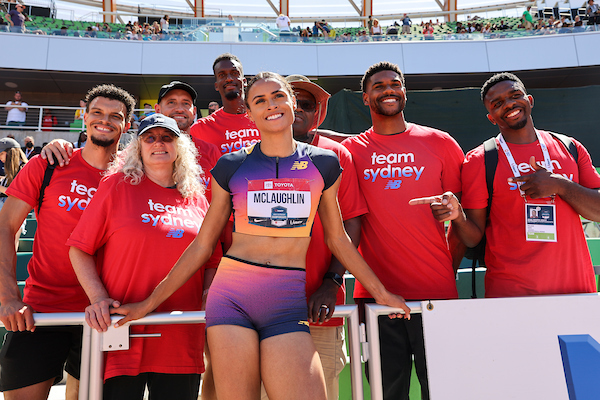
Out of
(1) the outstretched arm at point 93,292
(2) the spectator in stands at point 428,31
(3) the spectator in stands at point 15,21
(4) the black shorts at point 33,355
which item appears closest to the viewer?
(1) the outstretched arm at point 93,292

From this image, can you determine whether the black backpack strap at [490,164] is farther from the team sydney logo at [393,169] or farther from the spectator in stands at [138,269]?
A: the spectator in stands at [138,269]

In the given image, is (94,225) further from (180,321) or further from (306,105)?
(306,105)

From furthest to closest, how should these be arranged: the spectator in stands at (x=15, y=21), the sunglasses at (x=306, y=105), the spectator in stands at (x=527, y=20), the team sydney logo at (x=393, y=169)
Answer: the spectator in stands at (x=527, y=20)
the spectator in stands at (x=15, y=21)
the sunglasses at (x=306, y=105)
the team sydney logo at (x=393, y=169)

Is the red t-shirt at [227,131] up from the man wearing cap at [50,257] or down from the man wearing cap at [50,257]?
up

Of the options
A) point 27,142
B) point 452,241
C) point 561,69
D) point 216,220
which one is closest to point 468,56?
point 561,69

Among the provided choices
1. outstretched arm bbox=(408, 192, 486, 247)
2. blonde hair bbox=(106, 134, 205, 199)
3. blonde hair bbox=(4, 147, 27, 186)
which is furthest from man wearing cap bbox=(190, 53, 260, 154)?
blonde hair bbox=(4, 147, 27, 186)

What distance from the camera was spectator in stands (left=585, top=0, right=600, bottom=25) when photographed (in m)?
15.7

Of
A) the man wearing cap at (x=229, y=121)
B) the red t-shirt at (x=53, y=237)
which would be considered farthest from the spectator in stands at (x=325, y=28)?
the red t-shirt at (x=53, y=237)

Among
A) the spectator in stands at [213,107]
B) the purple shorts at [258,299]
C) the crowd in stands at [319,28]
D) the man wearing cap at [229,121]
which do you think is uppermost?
the crowd in stands at [319,28]

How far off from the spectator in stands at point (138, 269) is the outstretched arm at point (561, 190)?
5.44ft

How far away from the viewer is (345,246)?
191 centimetres

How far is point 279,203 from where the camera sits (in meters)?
1.74

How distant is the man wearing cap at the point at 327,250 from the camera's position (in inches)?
84.7

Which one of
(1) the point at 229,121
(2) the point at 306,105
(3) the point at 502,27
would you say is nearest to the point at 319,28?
(3) the point at 502,27
